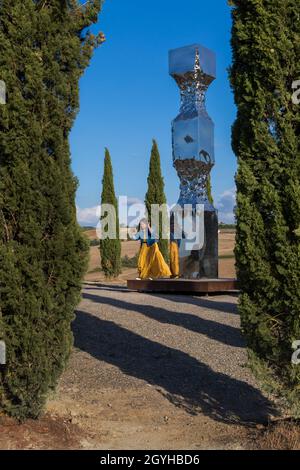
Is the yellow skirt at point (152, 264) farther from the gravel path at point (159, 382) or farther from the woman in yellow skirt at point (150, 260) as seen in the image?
the gravel path at point (159, 382)

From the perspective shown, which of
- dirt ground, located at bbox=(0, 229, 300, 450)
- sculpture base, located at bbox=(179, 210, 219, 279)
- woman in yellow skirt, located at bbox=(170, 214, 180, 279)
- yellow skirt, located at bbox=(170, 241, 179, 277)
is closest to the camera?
dirt ground, located at bbox=(0, 229, 300, 450)

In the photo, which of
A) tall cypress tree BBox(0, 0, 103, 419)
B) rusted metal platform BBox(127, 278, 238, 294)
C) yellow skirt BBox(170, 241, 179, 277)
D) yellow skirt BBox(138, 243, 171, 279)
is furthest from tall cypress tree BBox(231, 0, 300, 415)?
yellow skirt BBox(138, 243, 171, 279)

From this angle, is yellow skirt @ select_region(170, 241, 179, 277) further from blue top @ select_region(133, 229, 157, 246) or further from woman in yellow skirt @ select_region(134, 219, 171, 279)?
blue top @ select_region(133, 229, 157, 246)

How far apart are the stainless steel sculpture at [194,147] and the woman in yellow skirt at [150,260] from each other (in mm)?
974

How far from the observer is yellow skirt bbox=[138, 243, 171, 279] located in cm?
1730

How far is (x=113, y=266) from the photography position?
2622 cm

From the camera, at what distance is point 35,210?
5.21m

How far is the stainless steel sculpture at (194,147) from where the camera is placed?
16.3 metres

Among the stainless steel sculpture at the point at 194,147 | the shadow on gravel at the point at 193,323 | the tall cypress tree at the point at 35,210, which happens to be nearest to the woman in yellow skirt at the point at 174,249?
the stainless steel sculpture at the point at 194,147

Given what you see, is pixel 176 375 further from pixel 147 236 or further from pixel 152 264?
pixel 147 236

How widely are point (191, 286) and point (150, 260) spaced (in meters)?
2.91

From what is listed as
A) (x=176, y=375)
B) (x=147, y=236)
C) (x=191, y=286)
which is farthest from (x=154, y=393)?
(x=147, y=236)

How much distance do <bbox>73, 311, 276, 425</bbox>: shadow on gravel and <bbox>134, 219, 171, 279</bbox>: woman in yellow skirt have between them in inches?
298

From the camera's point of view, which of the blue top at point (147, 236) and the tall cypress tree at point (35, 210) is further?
the blue top at point (147, 236)
